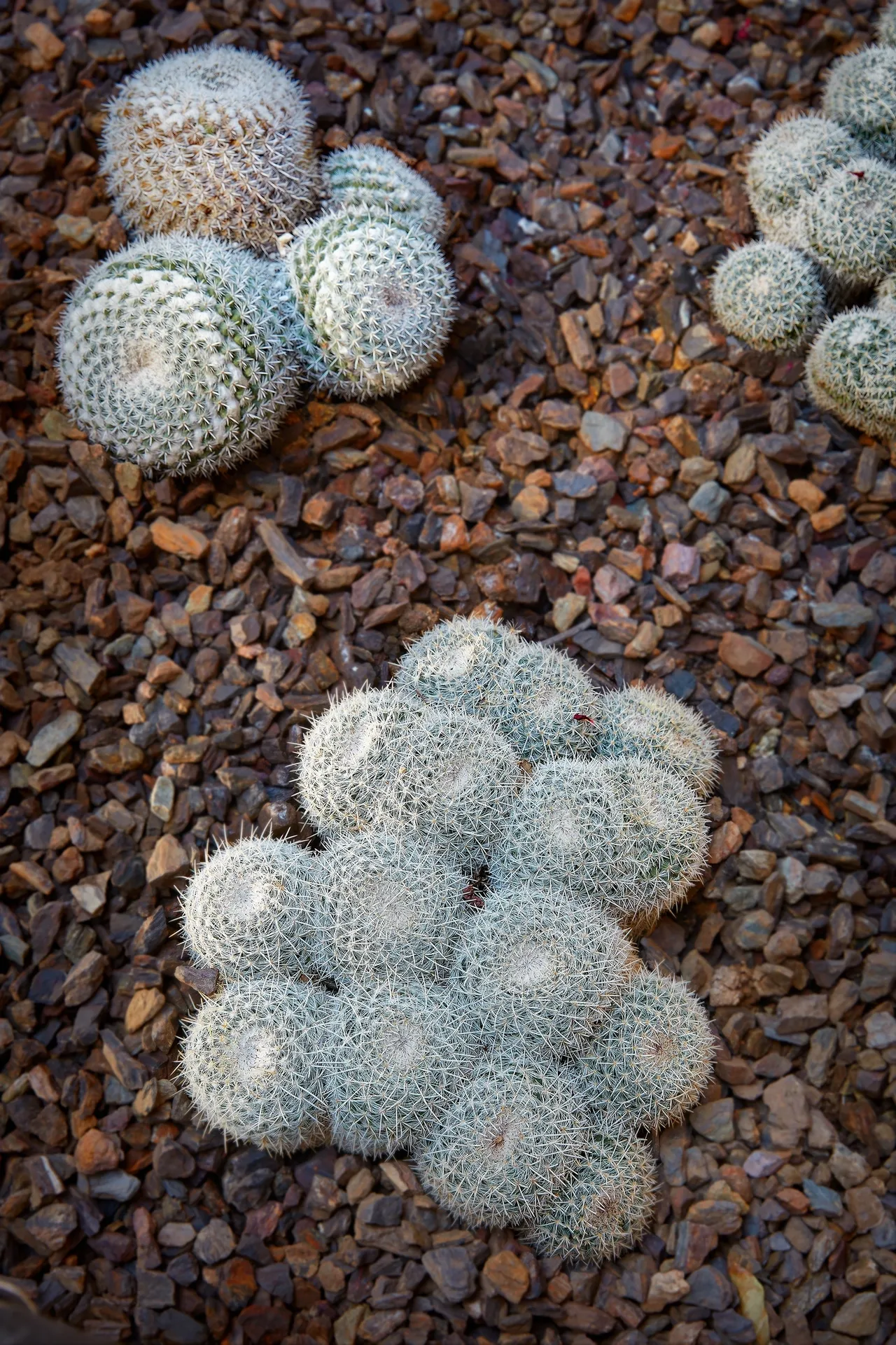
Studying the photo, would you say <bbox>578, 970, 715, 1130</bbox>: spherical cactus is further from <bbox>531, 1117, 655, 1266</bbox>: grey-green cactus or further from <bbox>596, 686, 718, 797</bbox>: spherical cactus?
<bbox>596, 686, 718, 797</bbox>: spherical cactus

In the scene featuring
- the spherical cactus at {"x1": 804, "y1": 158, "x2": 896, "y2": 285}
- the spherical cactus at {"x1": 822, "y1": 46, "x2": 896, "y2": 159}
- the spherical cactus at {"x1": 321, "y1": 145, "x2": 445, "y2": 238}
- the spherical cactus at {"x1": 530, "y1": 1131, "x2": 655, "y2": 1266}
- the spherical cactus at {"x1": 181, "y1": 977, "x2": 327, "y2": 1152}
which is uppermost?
the spherical cactus at {"x1": 822, "y1": 46, "x2": 896, "y2": 159}

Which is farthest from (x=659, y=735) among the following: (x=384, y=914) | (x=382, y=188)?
(x=382, y=188)

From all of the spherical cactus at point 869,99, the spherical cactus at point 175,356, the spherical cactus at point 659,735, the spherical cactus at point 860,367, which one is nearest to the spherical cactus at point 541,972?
the spherical cactus at point 659,735

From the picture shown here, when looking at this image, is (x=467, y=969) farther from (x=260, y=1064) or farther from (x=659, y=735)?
(x=659, y=735)

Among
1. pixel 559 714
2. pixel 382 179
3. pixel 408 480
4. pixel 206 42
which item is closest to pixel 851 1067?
pixel 559 714

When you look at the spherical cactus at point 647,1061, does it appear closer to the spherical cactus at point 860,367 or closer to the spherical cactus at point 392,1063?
the spherical cactus at point 392,1063

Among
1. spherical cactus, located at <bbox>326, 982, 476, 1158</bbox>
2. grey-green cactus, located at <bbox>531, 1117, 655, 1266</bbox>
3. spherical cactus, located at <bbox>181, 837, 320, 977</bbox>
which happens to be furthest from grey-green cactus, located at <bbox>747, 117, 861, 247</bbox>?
grey-green cactus, located at <bbox>531, 1117, 655, 1266</bbox>

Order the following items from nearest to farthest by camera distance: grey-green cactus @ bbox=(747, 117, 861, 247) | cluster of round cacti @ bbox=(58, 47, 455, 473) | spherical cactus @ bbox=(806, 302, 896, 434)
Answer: cluster of round cacti @ bbox=(58, 47, 455, 473) → spherical cactus @ bbox=(806, 302, 896, 434) → grey-green cactus @ bbox=(747, 117, 861, 247)

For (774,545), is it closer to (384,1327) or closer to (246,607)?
(246,607)
